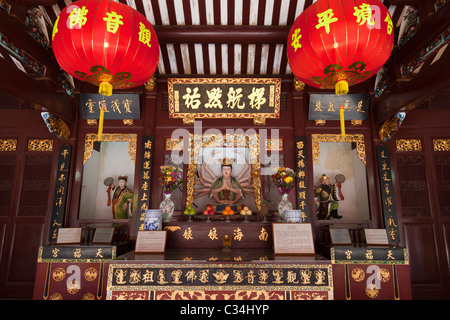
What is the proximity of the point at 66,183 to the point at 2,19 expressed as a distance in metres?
2.33

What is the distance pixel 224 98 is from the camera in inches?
179

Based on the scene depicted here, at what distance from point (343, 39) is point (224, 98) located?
2.70 meters

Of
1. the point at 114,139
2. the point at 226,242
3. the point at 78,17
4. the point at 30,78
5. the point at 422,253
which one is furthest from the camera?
the point at 114,139

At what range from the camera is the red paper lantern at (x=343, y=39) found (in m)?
1.99

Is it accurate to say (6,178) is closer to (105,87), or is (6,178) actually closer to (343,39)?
(105,87)

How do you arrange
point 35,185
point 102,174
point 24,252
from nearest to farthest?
point 24,252
point 35,185
point 102,174

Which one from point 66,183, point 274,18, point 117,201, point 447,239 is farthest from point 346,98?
point 66,183

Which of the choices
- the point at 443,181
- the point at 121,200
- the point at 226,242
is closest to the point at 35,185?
the point at 121,200

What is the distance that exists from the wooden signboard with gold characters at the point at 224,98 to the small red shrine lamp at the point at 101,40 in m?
2.22

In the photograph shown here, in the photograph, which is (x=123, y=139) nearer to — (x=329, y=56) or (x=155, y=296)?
(x=155, y=296)

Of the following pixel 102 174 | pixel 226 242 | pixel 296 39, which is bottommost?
pixel 226 242

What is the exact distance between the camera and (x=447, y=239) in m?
4.16

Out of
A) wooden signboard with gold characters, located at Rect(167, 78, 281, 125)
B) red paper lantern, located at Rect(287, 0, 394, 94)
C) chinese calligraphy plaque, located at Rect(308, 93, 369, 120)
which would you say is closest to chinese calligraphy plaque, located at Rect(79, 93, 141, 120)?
A: wooden signboard with gold characters, located at Rect(167, 78, 281, 125)

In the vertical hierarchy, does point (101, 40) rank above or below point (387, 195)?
above
